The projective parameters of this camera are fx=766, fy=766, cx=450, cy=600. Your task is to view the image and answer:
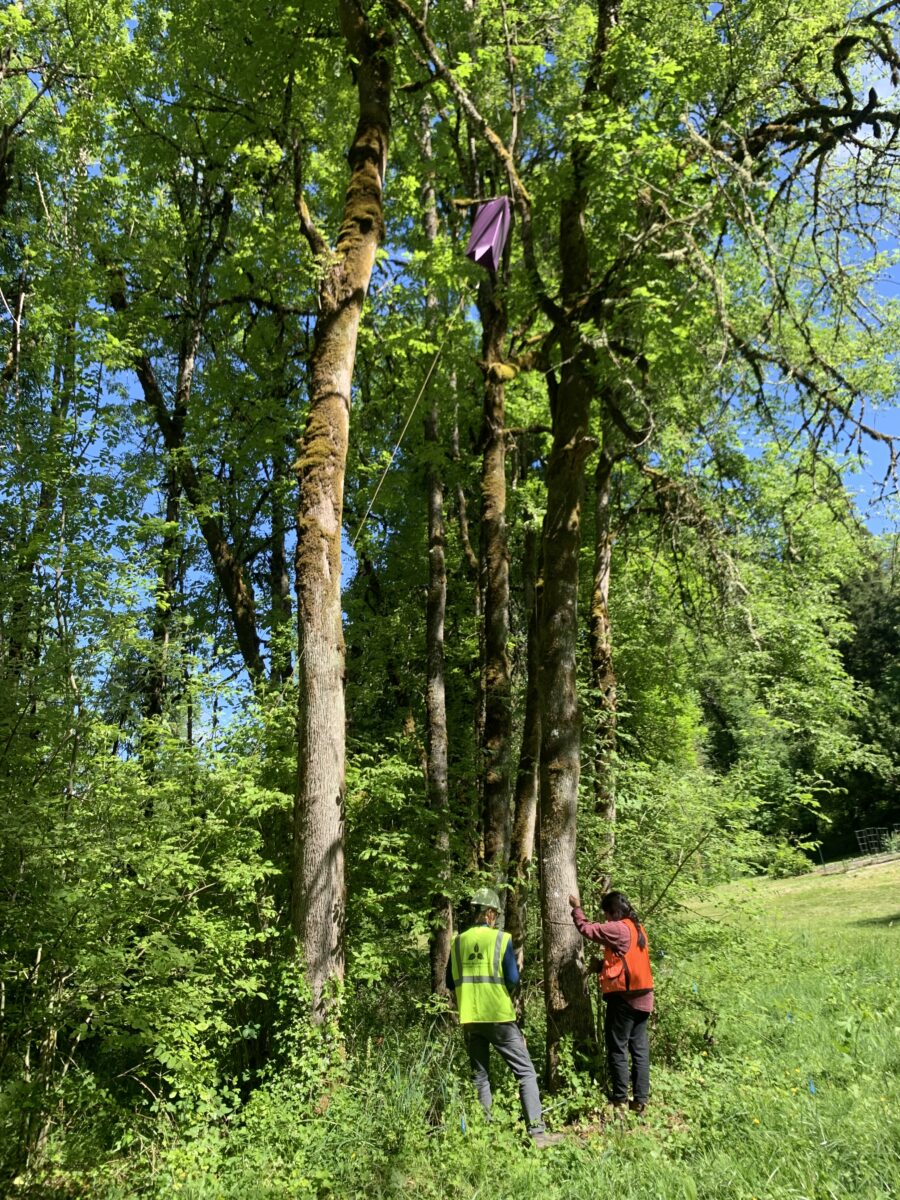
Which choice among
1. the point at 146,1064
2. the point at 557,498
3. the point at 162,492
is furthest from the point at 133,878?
the point at 162,492

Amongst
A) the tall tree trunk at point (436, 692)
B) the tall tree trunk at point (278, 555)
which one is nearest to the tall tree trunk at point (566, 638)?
the tall tree trunk at point (436, 692)

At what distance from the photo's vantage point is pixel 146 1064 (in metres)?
5.34

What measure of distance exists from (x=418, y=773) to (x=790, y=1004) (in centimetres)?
424

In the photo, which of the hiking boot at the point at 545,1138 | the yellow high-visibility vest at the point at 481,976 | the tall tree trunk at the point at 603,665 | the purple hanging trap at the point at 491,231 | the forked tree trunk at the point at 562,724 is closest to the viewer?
the hiking boot at the point at 545,1138

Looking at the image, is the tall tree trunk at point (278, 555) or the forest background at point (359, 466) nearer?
the forest background at point (359, 466)

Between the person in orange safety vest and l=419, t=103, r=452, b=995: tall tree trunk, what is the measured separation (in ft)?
7.03

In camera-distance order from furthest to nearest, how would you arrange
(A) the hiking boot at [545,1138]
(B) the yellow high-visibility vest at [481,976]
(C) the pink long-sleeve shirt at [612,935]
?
(C) the pink long-sleeve shirt at [612,935] → (B) the yellow high-visibility vest at [481,976] → (A) the hiking boot at [545,1138]

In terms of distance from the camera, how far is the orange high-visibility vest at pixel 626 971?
213 inches

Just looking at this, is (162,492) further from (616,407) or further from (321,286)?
(616,407)

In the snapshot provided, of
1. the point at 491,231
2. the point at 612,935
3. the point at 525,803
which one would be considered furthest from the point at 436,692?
the point at 491,231

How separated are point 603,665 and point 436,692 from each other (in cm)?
237

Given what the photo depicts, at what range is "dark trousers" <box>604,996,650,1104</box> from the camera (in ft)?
A: 17.3

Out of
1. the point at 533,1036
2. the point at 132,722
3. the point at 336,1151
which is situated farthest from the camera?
the point at 132,722

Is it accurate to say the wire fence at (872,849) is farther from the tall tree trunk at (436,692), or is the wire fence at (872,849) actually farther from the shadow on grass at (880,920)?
the tall tree trunk at (436,692)
